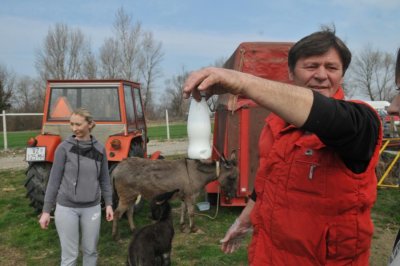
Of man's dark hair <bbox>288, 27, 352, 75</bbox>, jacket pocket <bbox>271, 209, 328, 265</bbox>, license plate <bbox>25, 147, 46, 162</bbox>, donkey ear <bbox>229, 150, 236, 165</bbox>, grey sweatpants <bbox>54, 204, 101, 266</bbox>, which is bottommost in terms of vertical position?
grey sweatpants <bbox>54, 204, 101, 266</bbox>

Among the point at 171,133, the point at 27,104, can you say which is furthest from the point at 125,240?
the point at 27,104

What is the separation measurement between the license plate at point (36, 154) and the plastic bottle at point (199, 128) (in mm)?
4366

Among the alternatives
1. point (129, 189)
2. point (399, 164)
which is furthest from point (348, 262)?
point (399, 164)

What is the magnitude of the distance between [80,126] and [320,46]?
3000 mm

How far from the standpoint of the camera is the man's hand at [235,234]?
103 inches

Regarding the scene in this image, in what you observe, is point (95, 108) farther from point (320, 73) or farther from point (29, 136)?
point (29, 136)

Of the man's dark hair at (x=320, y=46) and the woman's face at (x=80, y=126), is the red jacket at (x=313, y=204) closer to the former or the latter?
the man's dark hair at (x=320, y=46)

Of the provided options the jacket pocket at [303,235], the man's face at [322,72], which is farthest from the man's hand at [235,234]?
the man's face at [322,72]

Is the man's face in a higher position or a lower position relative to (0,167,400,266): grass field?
higher

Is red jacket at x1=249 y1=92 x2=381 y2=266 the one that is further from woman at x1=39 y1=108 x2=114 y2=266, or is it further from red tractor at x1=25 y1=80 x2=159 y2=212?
red tractor at x1=25 y1=80 x2=159 y2=212

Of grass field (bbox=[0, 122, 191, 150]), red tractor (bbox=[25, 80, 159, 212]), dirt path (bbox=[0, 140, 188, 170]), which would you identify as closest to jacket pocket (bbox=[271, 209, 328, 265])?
red tractor (bbox=[25, 80, 159, 212])

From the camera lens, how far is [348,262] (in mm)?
1839

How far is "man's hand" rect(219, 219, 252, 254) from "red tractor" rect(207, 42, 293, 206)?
4.26m

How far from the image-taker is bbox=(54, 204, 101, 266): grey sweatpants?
4.08m
